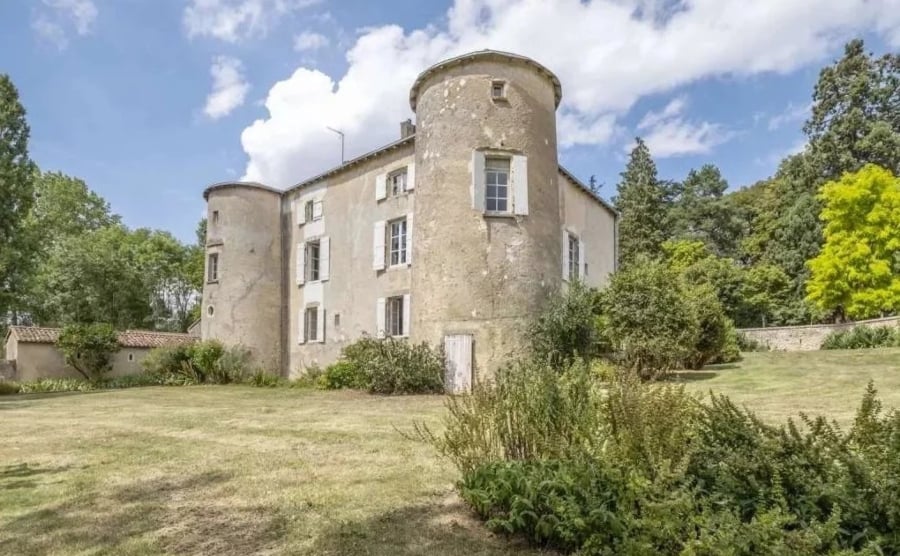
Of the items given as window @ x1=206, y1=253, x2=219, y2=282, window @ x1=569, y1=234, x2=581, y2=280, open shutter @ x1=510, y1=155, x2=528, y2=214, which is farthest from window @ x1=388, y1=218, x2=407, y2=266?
window @ x1=206, y1=253, x2=219, y2=282

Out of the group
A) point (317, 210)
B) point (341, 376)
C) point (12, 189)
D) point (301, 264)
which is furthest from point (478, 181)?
point (12, 189)

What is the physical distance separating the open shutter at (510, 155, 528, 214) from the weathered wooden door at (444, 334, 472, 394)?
344cm

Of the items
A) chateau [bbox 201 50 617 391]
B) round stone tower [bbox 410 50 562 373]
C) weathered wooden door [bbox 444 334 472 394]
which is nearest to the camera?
weathered wooden door [bbox 444 334 472 394]

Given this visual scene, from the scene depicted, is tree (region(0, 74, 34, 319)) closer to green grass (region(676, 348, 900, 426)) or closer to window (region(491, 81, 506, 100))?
window (region(491, 81, 506, 100))

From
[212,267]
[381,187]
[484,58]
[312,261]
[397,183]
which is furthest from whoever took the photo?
[212,267]

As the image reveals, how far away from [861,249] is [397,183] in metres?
21.5

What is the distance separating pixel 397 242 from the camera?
56.5 ft

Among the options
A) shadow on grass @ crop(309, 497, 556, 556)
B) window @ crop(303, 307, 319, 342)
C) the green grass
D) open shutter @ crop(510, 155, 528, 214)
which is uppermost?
open shutter @ crop(510, 155, 528, 214)

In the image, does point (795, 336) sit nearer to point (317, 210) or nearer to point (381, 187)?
point (381, 187)

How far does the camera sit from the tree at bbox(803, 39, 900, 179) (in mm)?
31312

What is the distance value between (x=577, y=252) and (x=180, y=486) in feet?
50.5

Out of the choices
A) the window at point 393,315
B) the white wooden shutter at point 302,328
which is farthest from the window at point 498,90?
the white wooden shutter at point 302,328

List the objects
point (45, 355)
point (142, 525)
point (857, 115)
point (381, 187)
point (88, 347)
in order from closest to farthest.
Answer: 1. point (142, 525)
2. point (381, 187)
3. point (88, 347)
4. point (45, 355)
5. point (857, 115)

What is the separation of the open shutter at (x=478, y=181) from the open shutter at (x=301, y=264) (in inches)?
338
